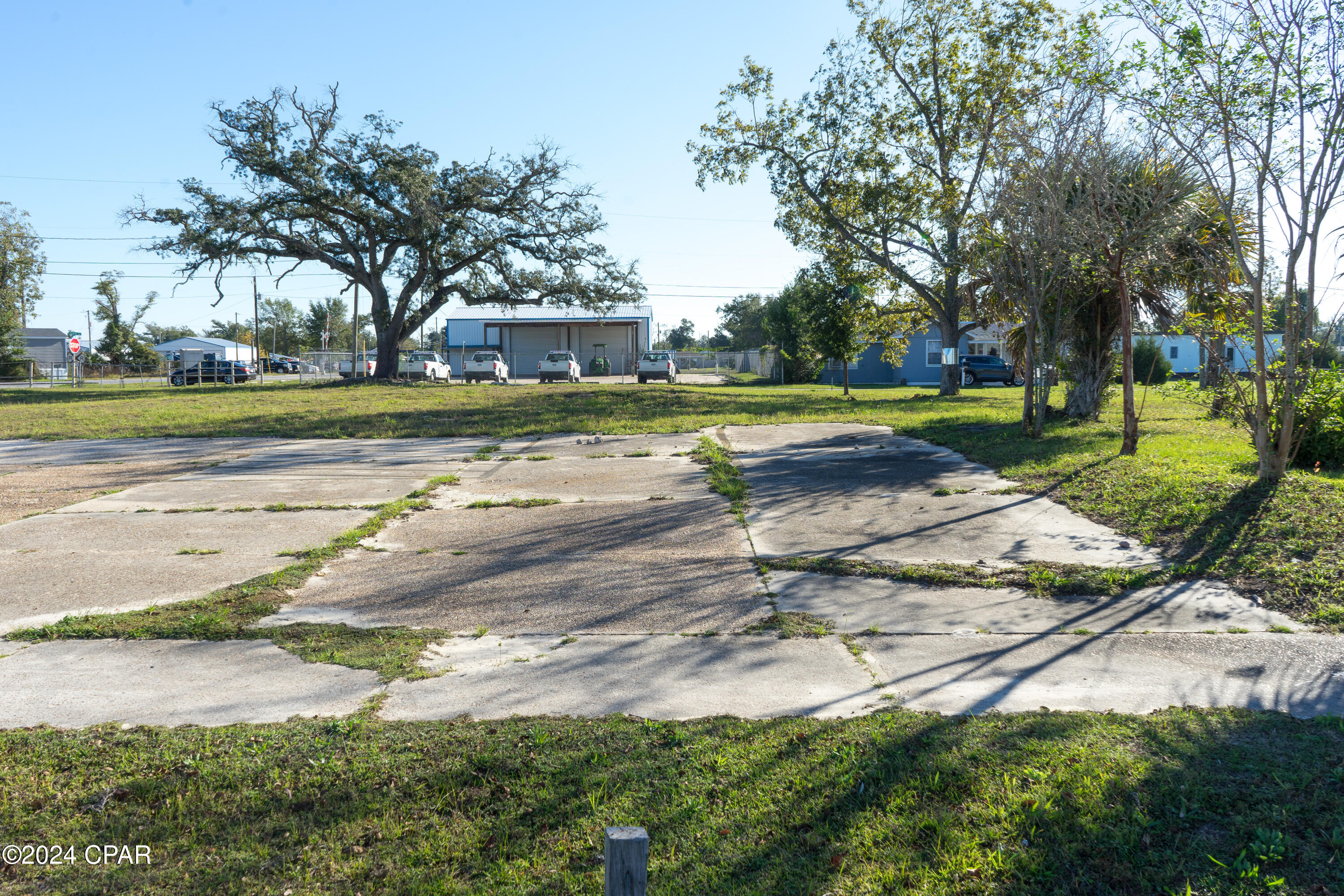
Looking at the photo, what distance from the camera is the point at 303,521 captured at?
26.6 feet

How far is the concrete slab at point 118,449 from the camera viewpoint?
12688mm

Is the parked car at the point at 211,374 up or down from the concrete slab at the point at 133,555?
up

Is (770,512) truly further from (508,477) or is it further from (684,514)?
(508,477)

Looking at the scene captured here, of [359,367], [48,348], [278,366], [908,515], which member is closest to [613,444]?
[908,515]

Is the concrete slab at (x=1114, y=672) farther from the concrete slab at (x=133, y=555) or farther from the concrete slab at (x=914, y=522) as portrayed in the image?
the concrete slab at (x=133, y=555)

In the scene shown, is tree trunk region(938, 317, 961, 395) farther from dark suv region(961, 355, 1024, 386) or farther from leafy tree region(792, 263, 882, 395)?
dark suv region(961, 355, 1024, 386)

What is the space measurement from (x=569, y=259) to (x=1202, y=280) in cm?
2697

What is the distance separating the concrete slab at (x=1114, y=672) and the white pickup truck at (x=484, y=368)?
124ft

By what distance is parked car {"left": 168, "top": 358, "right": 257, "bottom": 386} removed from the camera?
4097 cm

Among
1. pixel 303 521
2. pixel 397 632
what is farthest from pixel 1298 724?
pixel 303 521

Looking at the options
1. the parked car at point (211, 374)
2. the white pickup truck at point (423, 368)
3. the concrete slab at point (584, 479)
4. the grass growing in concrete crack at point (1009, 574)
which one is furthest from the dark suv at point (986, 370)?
the parked car at point (211, 374)

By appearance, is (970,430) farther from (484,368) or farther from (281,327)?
(281,327)

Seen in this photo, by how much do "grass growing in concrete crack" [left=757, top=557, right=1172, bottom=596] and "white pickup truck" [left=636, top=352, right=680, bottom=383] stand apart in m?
34.0

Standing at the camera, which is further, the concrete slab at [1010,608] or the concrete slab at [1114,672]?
the concrete slab at [1010,608]
